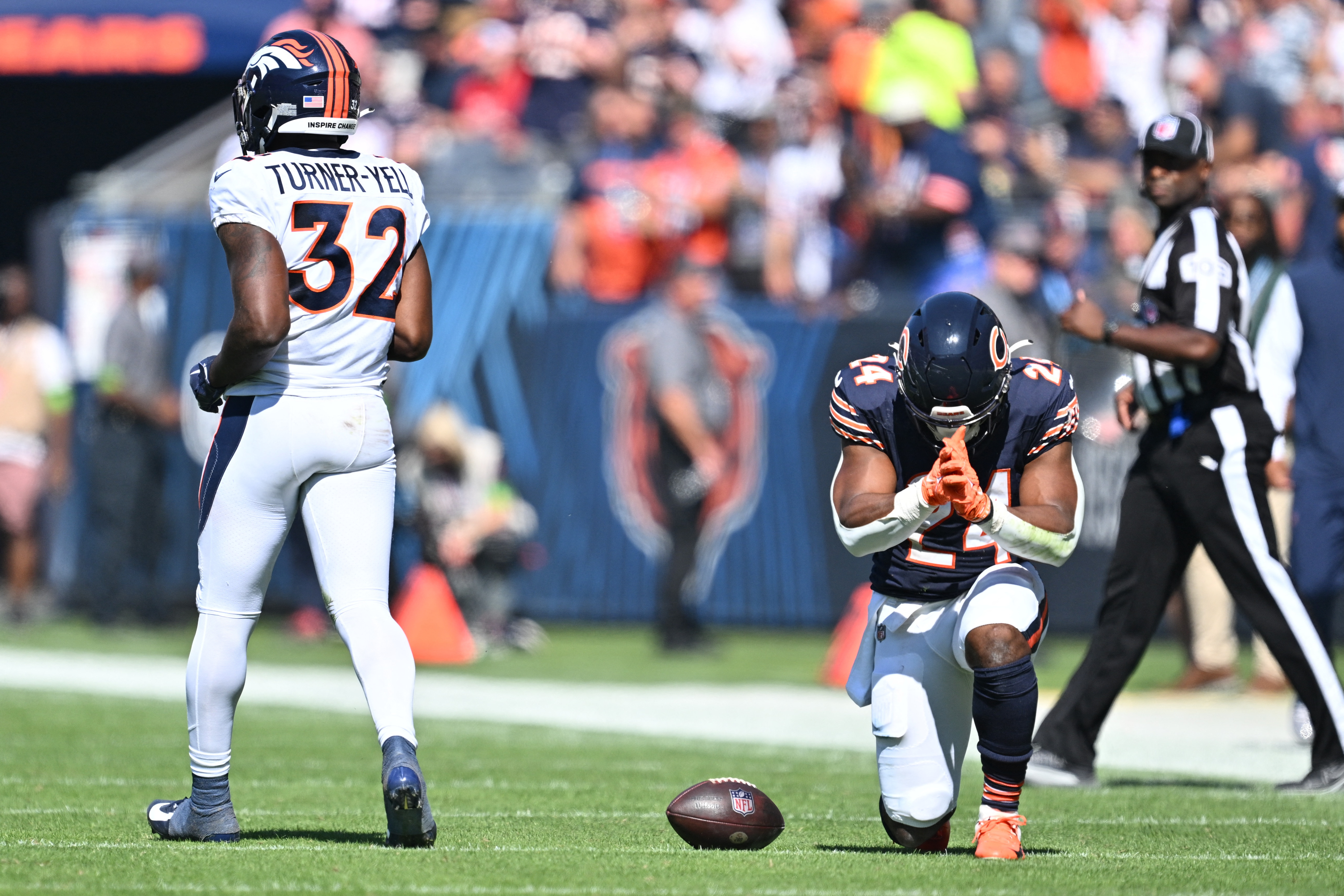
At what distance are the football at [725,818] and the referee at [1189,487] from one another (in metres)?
1.93

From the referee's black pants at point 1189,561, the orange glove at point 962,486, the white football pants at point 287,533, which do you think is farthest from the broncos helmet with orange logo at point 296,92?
the referee's black pants at point 1189,561

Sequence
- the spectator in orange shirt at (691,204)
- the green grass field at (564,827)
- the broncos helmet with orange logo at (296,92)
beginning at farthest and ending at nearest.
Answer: the spectator in orange shirt at (691,204) < the broncos helmet with orange logo at (296,92) < the green grass field at (564,827)

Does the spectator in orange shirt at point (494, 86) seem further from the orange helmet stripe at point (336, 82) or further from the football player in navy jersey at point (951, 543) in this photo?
the football player in navy jersey at point (951, 543)

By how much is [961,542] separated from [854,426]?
1.46 ft

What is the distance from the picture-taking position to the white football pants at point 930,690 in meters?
5.47

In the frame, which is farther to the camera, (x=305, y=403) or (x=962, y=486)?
(x=305, y=403)

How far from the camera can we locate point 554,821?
6.19 metres

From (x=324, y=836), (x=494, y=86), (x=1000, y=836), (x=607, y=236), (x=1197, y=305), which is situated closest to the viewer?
(x=1000, y=836)

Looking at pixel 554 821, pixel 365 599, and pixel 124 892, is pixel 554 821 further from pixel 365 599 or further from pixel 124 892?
pixel 124 892

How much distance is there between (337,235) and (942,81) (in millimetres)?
10293

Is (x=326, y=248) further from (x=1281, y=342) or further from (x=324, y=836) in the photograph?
(x=1281, y=342)

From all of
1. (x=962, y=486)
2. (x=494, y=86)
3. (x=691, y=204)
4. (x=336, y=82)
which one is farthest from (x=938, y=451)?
(x=494, y=86)

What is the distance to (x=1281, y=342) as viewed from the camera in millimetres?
8727

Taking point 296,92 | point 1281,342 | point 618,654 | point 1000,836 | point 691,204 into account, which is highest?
point 296,92
